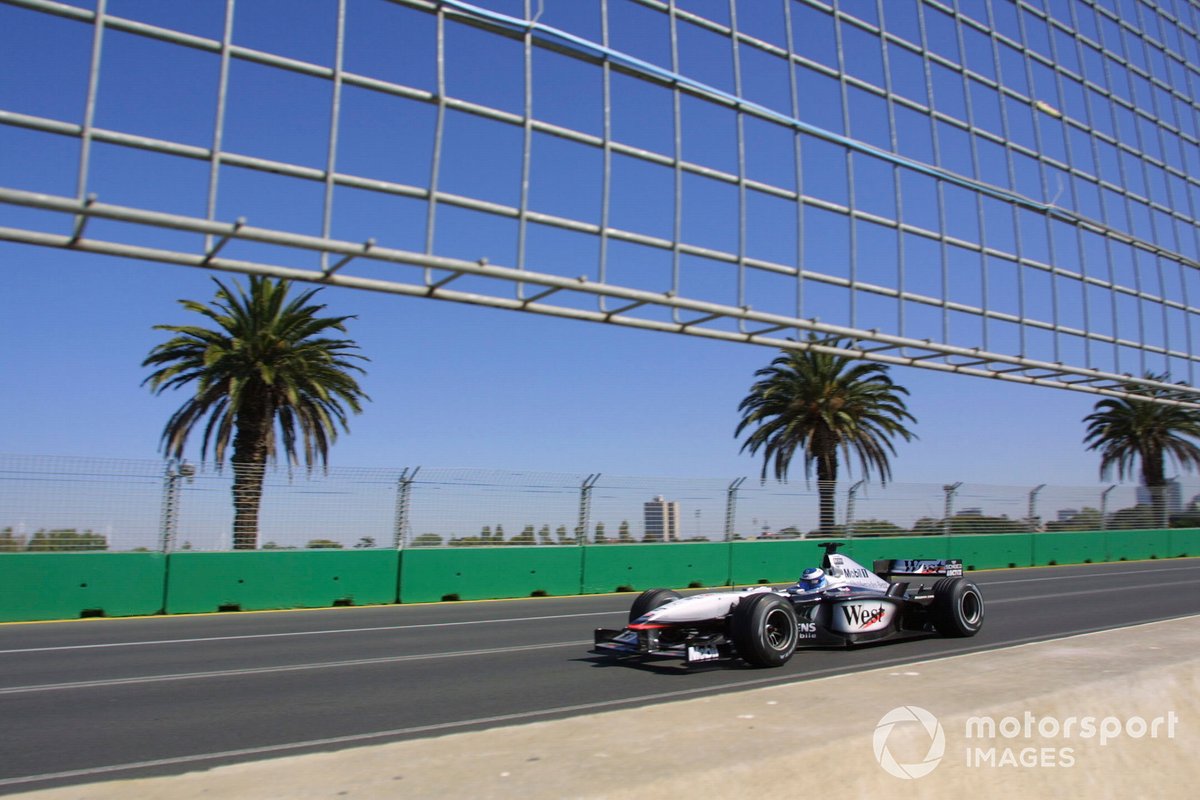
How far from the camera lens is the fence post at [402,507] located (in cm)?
1658

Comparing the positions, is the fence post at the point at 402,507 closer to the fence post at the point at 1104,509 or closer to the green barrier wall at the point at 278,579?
the green barrier wall at the point at 278,579

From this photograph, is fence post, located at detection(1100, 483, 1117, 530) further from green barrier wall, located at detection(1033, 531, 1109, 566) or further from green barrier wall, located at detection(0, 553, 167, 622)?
green barrier wall, located at detection(0, 553, 167, 622)

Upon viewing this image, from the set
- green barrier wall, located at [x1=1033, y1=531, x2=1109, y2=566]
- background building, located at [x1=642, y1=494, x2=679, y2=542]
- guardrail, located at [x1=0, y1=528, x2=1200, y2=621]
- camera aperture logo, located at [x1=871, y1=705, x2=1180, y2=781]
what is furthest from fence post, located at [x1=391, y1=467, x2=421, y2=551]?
green barrier wall, located at [x1=1033, y1=531, x2=1109, y2=566]

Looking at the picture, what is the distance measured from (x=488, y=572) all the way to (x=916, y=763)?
1280cm

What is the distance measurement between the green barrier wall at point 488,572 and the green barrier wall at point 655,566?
422mm

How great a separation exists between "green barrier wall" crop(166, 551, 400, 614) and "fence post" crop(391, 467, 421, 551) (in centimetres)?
28

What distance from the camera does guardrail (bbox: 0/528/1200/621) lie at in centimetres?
1362

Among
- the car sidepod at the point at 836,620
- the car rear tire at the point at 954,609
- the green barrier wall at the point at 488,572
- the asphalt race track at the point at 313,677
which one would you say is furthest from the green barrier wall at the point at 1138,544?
the car sidepod at the point at 836,620

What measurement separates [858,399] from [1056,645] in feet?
77.8

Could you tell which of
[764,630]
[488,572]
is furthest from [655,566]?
[764,630]

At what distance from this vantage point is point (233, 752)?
18.8 ft

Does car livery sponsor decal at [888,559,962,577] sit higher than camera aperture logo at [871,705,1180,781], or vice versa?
car livery sponsor decal at [888,559,962,577]

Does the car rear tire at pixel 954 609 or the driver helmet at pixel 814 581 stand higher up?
the driver helmet at pixel 814 581

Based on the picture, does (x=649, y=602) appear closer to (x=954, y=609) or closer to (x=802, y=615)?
(x=802, y=615)
